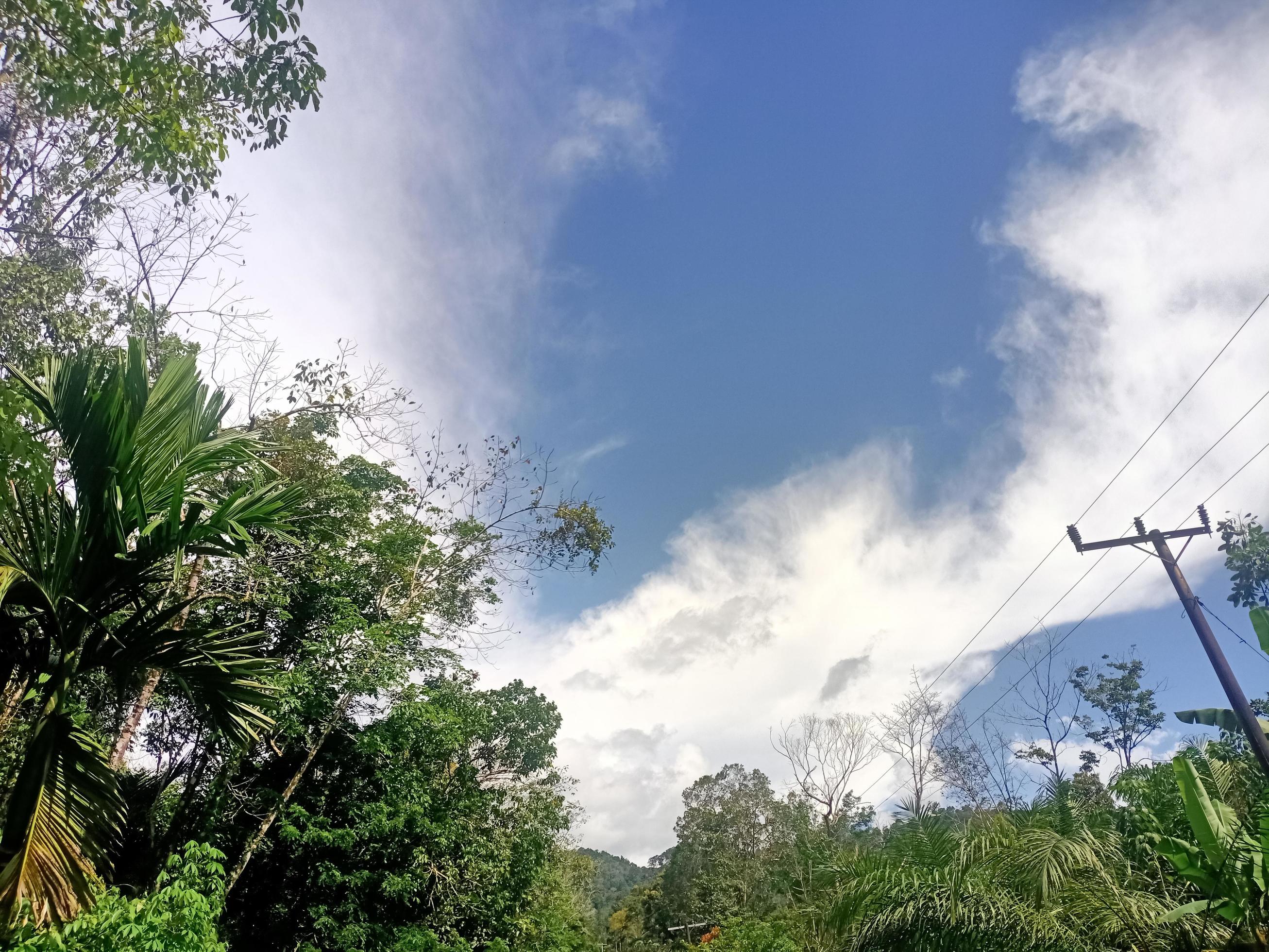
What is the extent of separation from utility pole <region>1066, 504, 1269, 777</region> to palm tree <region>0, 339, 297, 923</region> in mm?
9719

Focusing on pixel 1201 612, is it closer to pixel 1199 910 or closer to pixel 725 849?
pixel 1199 910

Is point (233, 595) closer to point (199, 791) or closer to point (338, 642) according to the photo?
point (338, 642)

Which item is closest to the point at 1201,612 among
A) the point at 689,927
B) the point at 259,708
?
the point at 259,708

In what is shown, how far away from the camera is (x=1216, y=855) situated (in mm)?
6555

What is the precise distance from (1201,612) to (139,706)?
1378 cm

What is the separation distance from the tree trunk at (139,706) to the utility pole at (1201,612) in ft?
39.4

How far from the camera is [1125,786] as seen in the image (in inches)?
331

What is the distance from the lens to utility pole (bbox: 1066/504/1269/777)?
295 inches

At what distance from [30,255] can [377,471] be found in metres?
7.22

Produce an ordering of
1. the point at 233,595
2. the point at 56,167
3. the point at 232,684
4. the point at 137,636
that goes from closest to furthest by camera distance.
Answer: the point at 137,636 → the point at 232,684 → the point at 56,167 → the point at 233,595

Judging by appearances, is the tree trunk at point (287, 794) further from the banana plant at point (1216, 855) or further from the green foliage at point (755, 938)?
the green foliage at point (755, 938)

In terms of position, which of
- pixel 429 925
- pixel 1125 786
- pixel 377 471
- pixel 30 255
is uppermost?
pixel 377 471

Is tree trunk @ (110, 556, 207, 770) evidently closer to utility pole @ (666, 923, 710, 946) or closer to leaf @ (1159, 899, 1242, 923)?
leaf @ (1159, 899, 1242, 923)

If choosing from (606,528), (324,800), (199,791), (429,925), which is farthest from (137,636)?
(429,925)
